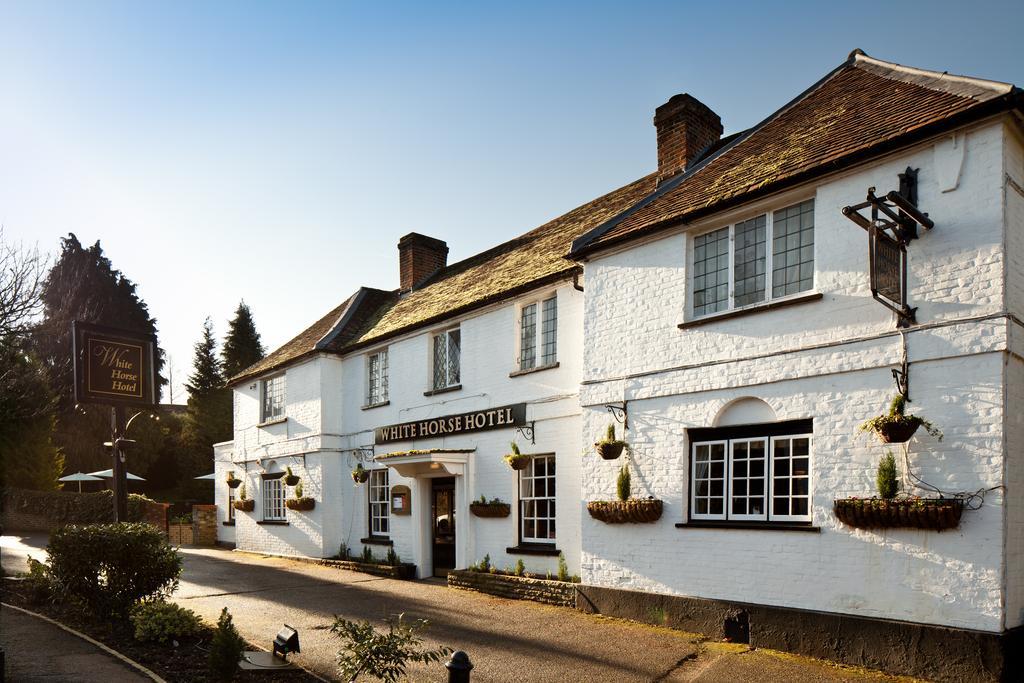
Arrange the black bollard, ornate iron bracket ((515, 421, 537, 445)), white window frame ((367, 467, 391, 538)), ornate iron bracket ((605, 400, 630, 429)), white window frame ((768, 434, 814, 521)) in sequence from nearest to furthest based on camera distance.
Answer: the black bollard → white window frame ((768, 434, 814, 521)) → ornate iron bracket ((605, 400, 630, 429)) → ornate iron bracket ((515, 421, 537, 445)) → white window frame ((367, 467, 391, 538))

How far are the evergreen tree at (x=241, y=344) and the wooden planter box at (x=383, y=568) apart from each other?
32.2 meters

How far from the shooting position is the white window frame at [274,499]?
22.2 m

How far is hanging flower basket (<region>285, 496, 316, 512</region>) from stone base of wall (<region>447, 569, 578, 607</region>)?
259 inches

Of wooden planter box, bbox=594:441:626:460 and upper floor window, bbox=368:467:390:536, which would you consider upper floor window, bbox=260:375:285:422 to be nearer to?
upper floor window, bbox=368:467:390:536

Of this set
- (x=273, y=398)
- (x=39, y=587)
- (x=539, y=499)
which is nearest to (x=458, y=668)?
(x=539, y=499)

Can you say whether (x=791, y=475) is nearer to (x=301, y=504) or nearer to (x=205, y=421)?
(x=301, y=504)

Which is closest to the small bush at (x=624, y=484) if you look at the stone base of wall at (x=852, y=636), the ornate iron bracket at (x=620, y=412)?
the ornate iron bracket at (x=620, y=412)

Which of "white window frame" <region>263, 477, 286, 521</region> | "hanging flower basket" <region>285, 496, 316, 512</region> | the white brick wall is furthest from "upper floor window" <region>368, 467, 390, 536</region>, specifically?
the white brick wall

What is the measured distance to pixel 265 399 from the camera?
2350 centimetres

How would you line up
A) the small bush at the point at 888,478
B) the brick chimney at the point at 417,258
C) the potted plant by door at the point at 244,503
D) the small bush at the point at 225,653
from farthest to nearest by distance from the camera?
1. the potted plant by door at the point at 244,503
2. the brick chimney at the point at 417,258
3. the small bush at the point at 888,478
4. the small bush at the point at 225,653

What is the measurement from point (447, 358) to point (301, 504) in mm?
7133

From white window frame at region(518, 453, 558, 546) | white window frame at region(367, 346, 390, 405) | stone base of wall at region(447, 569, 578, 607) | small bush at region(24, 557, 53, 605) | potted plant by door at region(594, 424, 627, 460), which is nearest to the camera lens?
potted plant by door at region(594, 424, 627, 460)

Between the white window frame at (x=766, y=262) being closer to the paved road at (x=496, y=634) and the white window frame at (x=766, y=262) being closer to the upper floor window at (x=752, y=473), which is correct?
the upper floor window at (x=752, y=473)

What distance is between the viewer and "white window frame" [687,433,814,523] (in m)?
9.16
